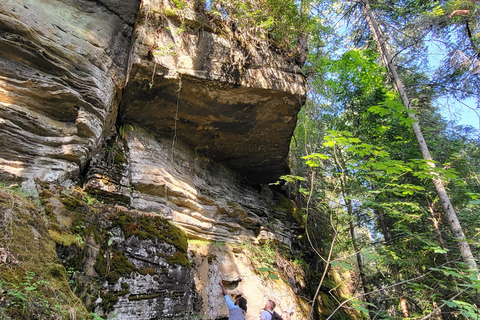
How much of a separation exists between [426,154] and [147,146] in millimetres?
7542

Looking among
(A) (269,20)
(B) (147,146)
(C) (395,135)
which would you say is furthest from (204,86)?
(C) (395,135)

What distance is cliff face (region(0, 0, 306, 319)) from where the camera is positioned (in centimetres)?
407

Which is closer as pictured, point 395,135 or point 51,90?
point 51,90

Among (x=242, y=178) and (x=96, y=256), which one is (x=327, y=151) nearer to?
(x=242, y=178)

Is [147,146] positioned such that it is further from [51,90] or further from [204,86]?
[51,90]

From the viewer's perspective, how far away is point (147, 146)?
7.02 m

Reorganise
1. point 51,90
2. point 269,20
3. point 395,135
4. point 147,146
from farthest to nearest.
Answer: point 395,135 → point 147,146 → point 269,20 → point 51,90

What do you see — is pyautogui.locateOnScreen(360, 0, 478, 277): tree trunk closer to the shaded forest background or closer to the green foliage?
the shaded forest background

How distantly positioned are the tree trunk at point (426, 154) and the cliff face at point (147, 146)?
11.1 feet

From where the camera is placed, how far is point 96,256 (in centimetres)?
379

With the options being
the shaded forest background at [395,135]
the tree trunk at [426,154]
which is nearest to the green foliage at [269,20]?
the shaded forest background at [395,135]

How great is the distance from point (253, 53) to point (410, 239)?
674cm

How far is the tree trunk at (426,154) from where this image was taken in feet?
19.1

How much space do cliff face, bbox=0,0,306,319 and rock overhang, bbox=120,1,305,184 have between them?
33mm
